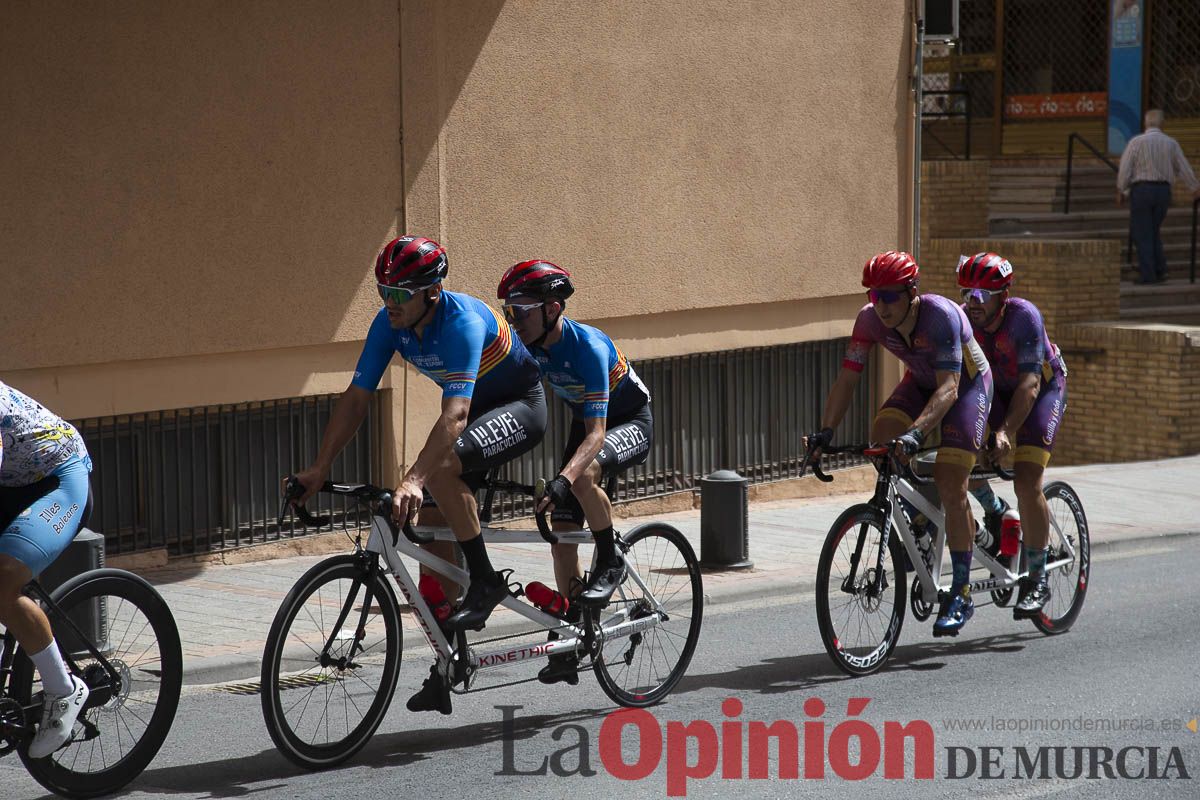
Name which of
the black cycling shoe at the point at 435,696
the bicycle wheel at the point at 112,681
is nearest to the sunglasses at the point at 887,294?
the black cycling shoe at the point at 435,696

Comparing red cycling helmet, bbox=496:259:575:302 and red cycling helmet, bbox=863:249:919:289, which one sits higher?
Result: red cycling helmet, bbox=496:259:575:302

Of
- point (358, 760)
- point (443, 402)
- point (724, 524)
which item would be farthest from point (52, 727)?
point (724, 524)

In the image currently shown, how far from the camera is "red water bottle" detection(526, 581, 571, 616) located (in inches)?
267

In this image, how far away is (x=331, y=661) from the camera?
5.96 metres

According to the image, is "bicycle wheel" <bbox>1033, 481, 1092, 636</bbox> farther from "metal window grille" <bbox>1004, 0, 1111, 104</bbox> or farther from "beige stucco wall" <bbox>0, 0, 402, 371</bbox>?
"metal window grille" <bbox>1004, 0, 1111, 104</bbox>

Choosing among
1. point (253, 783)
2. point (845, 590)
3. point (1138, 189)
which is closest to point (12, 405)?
point (253, 783)

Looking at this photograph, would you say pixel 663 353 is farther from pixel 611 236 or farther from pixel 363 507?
pixel 363 507

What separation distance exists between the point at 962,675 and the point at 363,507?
5.29 metres

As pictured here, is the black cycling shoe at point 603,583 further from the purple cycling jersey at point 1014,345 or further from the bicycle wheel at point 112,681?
the purple cycling jersey at point 1014,345

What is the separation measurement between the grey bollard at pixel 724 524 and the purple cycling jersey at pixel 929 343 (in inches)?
93.9

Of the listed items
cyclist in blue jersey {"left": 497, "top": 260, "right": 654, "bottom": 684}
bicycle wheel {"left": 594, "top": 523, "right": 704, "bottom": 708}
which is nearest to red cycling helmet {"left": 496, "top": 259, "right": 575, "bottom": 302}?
cyclist in blue jersey {"left": 497, "top": 260, "right": 654, "bottom": 684}

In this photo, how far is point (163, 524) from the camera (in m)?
10.5

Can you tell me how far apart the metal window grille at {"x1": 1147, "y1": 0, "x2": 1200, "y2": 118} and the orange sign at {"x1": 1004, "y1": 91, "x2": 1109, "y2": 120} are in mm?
827

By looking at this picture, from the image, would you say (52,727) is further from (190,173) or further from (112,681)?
(190,173)
